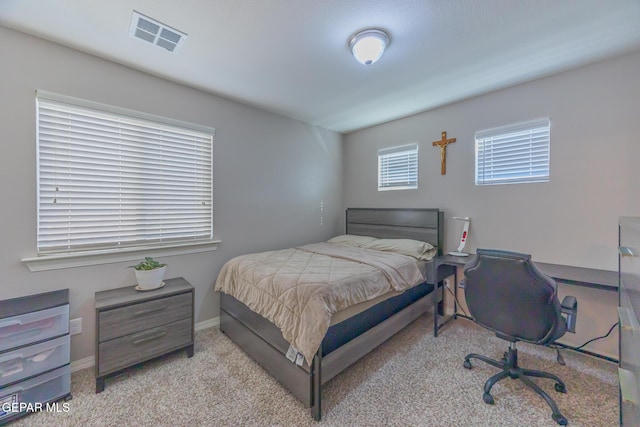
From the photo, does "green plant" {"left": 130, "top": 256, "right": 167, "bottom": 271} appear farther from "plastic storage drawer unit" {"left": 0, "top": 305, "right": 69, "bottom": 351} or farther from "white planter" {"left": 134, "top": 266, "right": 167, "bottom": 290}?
"plastic storage drawer unit" {"left": 0, "top": 305, "right": 69, "bottom": 351}

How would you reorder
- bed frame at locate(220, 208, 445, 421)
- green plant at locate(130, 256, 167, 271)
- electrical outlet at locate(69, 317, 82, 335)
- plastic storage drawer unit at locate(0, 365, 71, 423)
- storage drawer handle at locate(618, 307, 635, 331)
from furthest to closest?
green plant at locate(130, 256, 167, 271) → electrical outlet at locate(69, 317, 82, 335) → bed frame at locate(220, 208, 445, 421) → plastic storage drawer unit at locate(0, 365, 71, 423) → storage drawer handle at locate(618, 307, 635, 331)

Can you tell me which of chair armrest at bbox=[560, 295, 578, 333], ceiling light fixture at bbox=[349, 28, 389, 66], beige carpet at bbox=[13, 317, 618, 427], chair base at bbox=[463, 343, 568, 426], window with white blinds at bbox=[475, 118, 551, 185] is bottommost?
beige carpet at bbox=[13, 317, 618, 427]

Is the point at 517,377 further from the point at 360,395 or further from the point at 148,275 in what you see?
the point at 148,275

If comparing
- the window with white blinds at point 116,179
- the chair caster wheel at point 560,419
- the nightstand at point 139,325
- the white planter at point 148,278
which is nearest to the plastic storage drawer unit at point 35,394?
the nightstand at point 139,325

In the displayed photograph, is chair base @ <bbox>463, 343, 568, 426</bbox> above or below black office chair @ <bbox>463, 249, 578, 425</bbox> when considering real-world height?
below

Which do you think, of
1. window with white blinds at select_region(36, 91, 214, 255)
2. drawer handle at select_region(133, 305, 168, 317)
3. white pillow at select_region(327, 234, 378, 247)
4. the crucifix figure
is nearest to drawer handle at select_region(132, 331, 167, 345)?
drawer handle at select_region(133, 305, 168, 317)

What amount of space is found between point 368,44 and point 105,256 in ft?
8.86

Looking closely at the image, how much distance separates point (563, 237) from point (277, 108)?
3264mm

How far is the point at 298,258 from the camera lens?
2.62m

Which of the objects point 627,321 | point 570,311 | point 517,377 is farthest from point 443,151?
Result: point 627,321

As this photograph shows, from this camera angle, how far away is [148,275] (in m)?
2.11

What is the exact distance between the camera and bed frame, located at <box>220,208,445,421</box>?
162 centimetres

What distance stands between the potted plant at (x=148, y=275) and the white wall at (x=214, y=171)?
0.80 feet

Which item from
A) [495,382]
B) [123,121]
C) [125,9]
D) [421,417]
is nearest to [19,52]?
[123,121]
